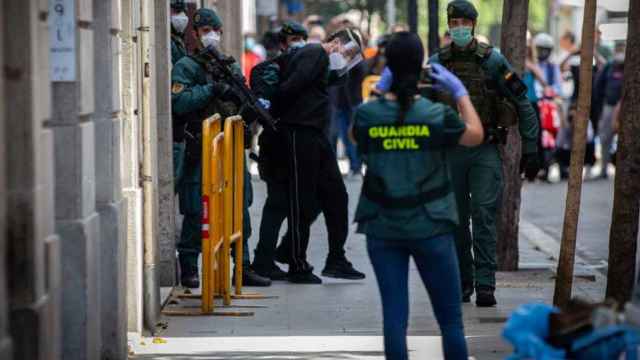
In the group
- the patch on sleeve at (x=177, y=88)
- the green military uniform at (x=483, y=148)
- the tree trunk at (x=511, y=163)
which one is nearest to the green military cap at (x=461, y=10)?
the green military uniform at (x=483, y=148)

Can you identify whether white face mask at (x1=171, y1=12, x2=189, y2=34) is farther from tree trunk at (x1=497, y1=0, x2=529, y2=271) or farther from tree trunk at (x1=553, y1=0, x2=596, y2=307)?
tree trunk at (x1=553, y1=0, x2=596, y2=307)

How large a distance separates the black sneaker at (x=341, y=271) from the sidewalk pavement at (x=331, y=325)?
0.08 m

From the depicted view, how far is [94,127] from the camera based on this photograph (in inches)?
393

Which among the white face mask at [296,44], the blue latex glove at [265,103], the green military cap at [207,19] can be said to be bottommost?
the blue latex glove at [265,103]

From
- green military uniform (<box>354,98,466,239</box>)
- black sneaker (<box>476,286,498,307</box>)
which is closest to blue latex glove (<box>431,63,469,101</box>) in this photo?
green military uniform (<box>354,98,466,239</box>)

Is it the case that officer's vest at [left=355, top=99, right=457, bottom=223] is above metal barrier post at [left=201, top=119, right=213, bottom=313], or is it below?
above

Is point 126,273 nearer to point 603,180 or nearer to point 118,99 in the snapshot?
point 118,99

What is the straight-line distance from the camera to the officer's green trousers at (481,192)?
491 inches

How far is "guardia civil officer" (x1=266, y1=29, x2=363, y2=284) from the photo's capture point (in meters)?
13.9

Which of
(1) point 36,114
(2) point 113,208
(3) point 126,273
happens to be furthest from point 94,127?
(1) point 36,114

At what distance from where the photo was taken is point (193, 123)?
45.3 feet

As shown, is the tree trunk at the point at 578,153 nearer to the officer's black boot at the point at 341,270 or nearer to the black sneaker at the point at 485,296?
the black sneaker at the point at 485,296

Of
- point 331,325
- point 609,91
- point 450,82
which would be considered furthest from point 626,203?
point 609,91

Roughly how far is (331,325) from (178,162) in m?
2.42
